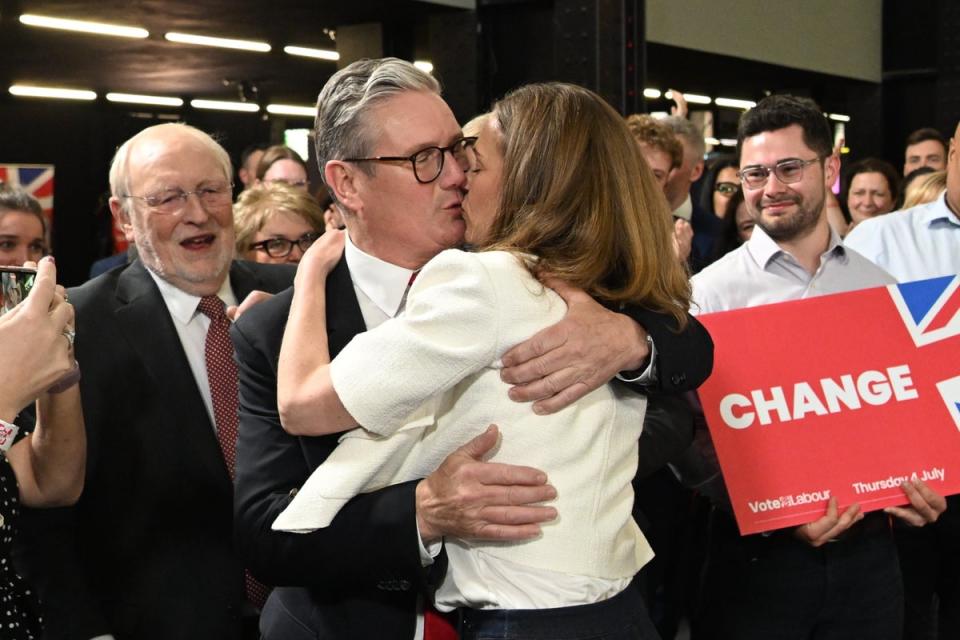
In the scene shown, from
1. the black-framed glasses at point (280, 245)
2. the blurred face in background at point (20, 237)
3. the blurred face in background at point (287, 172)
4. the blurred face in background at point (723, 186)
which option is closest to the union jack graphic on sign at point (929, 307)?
the black-framed glasses at point (280, 245)

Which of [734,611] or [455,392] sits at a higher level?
[455,392]

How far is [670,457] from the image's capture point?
8.43 feet

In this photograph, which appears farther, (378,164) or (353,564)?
(378,164)

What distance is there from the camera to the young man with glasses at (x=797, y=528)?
2.88m

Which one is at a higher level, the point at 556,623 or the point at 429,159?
the point at 429,159

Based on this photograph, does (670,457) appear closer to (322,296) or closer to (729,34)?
(322,296)

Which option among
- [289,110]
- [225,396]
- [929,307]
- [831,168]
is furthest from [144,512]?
[289,110]

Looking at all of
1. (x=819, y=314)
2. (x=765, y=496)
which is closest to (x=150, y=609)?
(x=765, y=496)

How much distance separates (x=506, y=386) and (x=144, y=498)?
1.19 metres

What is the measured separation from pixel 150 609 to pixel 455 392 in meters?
1.15

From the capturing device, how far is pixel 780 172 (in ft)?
11.1

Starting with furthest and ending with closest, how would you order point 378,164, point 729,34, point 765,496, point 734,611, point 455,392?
point 729,34 → point 734,611 → point 765,496 → point 378,164 → point 455,392

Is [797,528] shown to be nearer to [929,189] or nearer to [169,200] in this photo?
[169,200]

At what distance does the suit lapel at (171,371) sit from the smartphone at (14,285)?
685 millimetres
